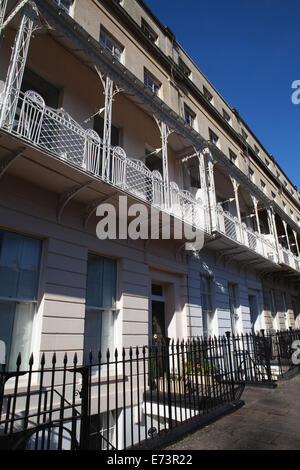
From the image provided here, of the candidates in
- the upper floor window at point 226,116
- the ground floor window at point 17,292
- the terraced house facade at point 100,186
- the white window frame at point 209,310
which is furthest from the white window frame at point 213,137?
the ground floor window at point 17,292

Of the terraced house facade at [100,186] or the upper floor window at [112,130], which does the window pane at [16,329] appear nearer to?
the terraced house facade at [100,186]

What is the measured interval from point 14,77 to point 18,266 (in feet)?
11.8

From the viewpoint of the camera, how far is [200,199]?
36.1ft

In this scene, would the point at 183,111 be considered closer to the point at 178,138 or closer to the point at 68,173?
the point at 178,138

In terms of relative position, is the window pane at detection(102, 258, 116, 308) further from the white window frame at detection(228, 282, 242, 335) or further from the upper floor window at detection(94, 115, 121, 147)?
the white window frame at detection(228, 282, 242, 335)

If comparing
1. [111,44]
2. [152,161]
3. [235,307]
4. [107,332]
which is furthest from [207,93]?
[107,332]

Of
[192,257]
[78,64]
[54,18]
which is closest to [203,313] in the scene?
[192,257]

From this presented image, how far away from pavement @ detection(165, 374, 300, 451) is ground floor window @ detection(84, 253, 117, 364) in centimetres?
310

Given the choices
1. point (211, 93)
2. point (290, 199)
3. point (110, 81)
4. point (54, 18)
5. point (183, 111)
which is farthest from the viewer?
point (290, 199)

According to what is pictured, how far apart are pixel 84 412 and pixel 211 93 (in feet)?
56.0

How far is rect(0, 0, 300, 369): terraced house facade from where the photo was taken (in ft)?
19.0

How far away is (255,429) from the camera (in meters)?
4.95

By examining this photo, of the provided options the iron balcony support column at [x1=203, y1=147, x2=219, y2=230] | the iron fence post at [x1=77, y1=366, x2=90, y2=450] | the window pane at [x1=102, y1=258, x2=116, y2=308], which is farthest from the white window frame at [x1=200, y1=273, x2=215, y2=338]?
the iron fence post at [x1=77, y1=366, x2=90, y2=450]

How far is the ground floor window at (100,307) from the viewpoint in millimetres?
7008
